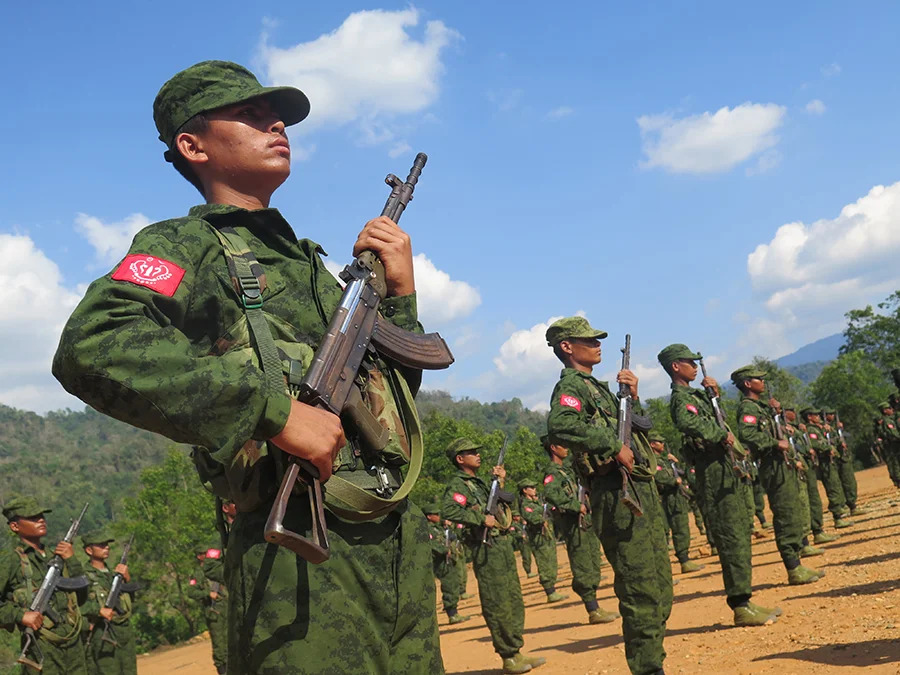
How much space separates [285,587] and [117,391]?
66cm

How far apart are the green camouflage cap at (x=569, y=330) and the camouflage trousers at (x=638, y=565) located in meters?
1.34

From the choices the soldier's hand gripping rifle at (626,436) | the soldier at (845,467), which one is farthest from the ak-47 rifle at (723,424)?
the soldier at (845,467)

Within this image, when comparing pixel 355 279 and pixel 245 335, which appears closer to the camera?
pixel 245 335

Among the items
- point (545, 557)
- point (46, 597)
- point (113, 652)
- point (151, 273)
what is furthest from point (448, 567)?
point (151, 273)

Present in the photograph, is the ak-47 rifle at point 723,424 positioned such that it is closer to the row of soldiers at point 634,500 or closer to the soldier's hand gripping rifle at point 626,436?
the row of soldiers at point 634,500

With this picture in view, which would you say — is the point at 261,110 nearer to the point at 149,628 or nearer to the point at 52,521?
the point at 149,628

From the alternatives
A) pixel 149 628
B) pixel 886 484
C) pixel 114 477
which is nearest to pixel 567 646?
pixel 886 484

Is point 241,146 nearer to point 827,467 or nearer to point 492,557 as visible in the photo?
point 492,557

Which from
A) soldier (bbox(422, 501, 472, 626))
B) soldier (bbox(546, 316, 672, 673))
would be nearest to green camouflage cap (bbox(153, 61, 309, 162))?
soldier (bbox(546, 316, 672, 673))

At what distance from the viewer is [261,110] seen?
2521 millimetres

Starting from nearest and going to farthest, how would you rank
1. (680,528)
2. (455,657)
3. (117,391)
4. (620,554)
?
(117,391) < (620,554) < (455,657) < (680,528)

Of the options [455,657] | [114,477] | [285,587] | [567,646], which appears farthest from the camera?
[114,477]

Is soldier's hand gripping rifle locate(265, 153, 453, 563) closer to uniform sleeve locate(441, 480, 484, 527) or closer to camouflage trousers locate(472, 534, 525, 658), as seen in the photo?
camouflage trousers locate(472, 534, 525, 658)

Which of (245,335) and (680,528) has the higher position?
(245,335)
